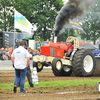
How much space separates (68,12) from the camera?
1703 cm

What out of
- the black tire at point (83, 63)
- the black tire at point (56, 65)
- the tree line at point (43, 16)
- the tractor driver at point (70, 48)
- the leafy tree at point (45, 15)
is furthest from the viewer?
the leafy tree at point (45, 15)

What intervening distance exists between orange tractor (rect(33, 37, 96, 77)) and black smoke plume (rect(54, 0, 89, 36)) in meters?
2.24

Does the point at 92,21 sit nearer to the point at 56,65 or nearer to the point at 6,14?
the point at 6,14

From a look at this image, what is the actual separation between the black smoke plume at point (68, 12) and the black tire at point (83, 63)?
9.34 ft

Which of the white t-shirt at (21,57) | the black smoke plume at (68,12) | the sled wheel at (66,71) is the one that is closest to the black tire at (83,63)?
the sled wheel at (66,71)

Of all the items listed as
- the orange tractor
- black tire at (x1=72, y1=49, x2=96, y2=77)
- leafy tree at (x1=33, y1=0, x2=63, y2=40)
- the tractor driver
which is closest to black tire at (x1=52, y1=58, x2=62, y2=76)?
the orange tractor

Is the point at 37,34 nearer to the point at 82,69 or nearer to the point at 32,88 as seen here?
the point at 82,69

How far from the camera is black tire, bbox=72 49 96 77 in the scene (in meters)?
13.4

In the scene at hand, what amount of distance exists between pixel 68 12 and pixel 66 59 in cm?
406

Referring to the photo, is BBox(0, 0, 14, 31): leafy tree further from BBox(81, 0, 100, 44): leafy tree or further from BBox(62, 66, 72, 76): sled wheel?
BBox(62, 66, 72, 76): sled wheel

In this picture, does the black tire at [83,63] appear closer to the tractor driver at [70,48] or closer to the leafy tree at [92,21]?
the tractor driver at [70,48]

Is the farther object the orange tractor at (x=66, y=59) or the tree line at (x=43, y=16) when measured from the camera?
the tree line at (x=43, y=16)

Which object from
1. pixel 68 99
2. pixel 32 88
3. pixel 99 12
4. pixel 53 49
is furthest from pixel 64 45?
pixel 99 12

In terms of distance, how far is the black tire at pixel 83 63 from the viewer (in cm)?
1338
